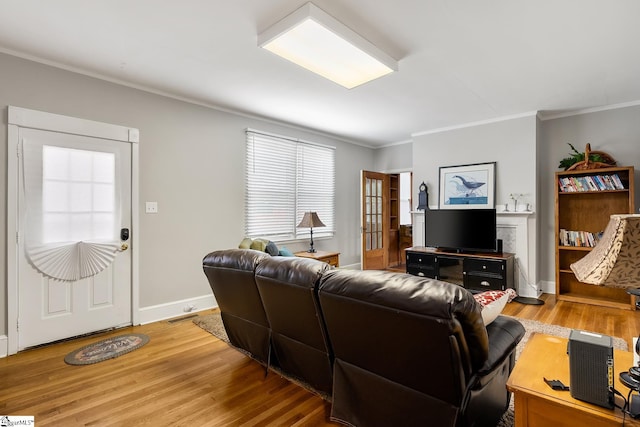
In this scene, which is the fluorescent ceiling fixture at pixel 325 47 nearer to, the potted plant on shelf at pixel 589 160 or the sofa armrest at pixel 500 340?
the sofa armrest at pixel 500 340

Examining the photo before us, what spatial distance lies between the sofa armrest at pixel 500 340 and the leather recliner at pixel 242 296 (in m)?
1.37

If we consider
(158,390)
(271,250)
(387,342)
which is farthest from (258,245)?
(387,342)

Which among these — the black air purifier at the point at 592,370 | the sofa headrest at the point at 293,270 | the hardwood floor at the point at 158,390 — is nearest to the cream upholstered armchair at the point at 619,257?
the black air purifier at the point at 592,370

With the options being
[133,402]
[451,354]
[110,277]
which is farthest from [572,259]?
[110,277]

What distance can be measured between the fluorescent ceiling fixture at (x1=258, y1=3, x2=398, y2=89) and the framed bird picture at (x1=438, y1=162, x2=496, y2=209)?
2.66 m

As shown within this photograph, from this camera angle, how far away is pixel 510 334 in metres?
1.64

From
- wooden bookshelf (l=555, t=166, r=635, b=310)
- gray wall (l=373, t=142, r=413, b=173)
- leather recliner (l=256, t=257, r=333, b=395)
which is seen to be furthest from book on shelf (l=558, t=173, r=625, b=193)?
leather recliner (l=256, t=257, r=333, b=395)

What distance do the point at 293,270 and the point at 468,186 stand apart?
13.0 ft

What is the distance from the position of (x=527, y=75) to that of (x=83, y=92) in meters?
4.34

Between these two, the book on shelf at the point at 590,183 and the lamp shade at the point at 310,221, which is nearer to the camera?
the book on shelf at the point at 590,183

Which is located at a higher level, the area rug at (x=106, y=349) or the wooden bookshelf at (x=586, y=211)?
the wooden bookshelf at (x=586, y=211)

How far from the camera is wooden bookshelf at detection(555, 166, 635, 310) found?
12.9 ft

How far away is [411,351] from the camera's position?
138 cm

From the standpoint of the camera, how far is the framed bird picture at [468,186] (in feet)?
15.4
